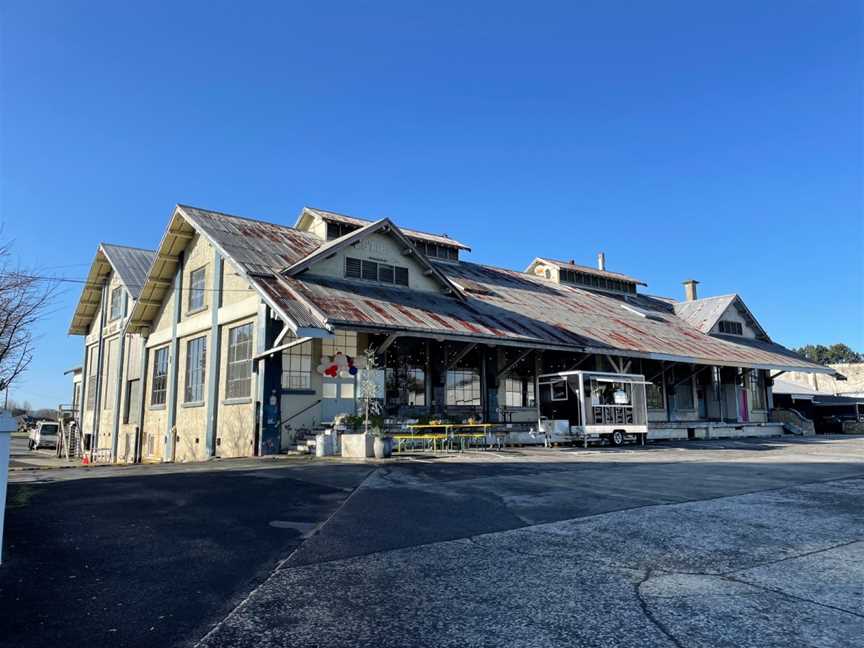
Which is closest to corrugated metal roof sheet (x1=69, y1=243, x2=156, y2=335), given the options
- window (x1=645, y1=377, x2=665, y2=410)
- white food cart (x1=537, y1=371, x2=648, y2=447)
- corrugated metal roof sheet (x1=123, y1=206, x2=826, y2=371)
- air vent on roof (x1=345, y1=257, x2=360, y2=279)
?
corrugated metal roof sheet (x1=123, y1=206, x2=826, y2=371)

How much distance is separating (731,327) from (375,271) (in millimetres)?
22734

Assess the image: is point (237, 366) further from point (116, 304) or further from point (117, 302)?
point (116, 304)

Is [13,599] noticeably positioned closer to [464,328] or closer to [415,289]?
[464,328]

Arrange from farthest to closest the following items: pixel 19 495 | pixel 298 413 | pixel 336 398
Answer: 1. pixel 336 398
2. pixel 298 413
3. pixel 19 495

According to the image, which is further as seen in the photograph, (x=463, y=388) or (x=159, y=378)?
(x=159, y=378)

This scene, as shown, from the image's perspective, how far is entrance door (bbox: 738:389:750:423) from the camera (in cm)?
3127

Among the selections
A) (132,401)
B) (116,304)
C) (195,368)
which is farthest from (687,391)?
(116,304)

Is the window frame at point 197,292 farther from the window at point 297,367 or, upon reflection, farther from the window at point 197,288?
the window at point 297,367

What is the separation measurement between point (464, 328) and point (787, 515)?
11906mm

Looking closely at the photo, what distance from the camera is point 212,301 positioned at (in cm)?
2070

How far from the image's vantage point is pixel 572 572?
484cm

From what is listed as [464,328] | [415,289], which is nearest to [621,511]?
[464,328]

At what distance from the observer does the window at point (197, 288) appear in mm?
21922

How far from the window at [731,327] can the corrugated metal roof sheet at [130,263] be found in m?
→ 29.1
